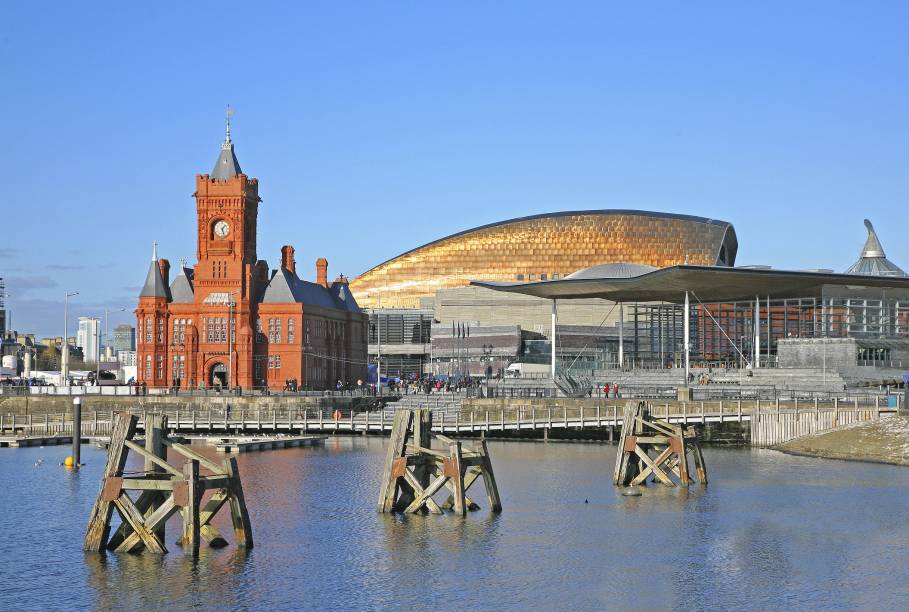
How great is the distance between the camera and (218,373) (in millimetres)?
102250

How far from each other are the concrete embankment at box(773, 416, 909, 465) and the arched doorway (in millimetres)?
48755

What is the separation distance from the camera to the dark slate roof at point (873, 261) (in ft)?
402

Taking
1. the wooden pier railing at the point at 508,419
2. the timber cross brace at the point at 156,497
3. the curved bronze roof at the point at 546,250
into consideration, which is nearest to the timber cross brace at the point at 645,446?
the wooden pier railing at the point at 508,419

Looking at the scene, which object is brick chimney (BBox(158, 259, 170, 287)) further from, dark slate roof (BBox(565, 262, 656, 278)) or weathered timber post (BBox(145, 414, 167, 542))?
weathered timber post (BBox(145, 414, 167, 542))

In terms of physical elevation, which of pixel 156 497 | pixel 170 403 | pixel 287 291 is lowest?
pixel 156 497

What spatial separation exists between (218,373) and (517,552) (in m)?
68.8

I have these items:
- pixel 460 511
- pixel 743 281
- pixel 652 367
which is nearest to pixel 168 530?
pixel 460 511

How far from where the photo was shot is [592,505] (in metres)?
45.9

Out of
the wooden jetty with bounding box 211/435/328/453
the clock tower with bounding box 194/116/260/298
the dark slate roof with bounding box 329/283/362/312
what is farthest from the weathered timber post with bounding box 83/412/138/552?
the dark slate roof with bounding box 329/283/362/312

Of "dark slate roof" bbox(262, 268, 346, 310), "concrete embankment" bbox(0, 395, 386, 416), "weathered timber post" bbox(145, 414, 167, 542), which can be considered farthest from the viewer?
"dark slate roof" bbox(262, 268, 346, 310)

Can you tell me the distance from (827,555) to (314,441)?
4273 centimetres

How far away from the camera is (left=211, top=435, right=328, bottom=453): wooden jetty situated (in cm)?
6856

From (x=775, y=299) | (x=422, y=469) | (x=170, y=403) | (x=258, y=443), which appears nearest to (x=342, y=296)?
(x=170, y=403)

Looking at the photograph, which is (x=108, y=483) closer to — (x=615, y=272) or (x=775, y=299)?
(x=615, y=272)
